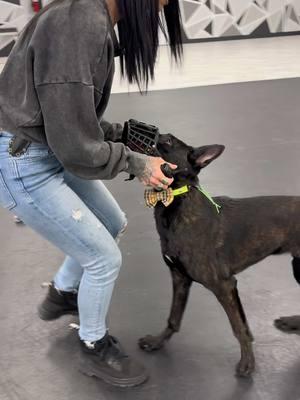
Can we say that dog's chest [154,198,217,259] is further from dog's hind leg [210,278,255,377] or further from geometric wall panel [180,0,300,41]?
geometric wall panel [180,0,300,41]

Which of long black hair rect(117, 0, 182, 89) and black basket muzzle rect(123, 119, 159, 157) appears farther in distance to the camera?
black basket muzzle rect(123, 119, 159, 157)

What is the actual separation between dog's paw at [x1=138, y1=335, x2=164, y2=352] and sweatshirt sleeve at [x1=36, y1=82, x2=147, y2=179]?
2.84 ft

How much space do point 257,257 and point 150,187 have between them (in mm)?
505

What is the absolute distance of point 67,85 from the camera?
1300mm

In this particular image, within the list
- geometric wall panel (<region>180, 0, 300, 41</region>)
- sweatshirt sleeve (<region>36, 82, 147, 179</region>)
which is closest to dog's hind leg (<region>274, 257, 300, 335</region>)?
sweatshirt sleeve (<region>36, 82, 147, 179</region>)

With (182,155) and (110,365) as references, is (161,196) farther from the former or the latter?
(110,365)

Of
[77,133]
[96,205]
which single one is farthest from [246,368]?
[77,133]

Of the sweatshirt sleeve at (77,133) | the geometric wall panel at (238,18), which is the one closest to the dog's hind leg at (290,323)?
the sweatshirt sleeve at (77,133)

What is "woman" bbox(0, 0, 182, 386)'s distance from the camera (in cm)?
130

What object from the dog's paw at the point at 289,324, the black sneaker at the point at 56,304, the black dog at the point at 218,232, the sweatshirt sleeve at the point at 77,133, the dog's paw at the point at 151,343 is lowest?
the dog's paw at the point at 289,324

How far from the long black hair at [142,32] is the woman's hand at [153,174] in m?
0.25

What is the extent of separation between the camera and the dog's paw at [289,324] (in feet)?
6.84

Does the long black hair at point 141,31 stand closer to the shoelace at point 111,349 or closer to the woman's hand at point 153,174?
the woman's hand at point 153,174

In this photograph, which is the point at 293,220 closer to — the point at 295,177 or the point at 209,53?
the point at 295,177
